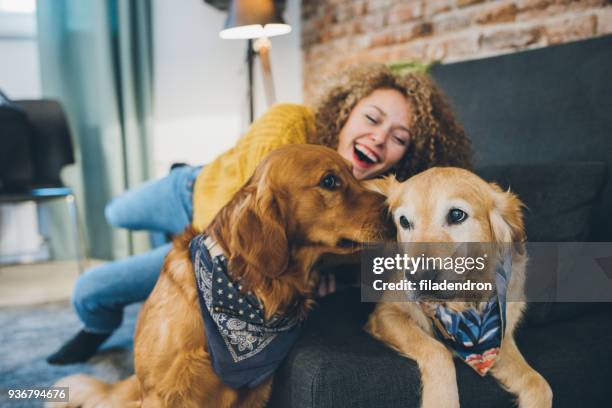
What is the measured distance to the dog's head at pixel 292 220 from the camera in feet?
3.46

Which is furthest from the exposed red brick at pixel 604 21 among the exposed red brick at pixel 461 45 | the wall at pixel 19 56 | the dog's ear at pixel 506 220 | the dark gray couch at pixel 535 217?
the wall at pixel 19 56

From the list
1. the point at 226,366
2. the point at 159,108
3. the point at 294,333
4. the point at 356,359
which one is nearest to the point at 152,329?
the point at 226,366

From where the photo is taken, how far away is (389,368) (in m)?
1.00

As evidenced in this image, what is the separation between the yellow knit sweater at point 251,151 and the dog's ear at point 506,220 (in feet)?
2.16

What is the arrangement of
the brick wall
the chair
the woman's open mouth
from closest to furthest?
the woman's open mouth, the brick wall, the chair

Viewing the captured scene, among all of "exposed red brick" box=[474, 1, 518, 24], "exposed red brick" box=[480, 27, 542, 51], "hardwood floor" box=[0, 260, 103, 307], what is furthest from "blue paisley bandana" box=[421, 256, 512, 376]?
"hardwood floor" box=[0, 260, 103, 307]

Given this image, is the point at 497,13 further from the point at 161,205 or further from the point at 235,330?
the point at 235,330

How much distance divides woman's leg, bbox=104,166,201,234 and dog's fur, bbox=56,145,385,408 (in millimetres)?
870

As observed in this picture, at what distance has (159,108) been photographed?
152 inches

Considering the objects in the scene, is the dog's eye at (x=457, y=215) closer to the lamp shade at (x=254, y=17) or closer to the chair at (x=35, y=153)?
the lamp shade at (x=254, y=17)

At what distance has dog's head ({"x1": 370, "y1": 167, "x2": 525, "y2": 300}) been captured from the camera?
0.98 metres

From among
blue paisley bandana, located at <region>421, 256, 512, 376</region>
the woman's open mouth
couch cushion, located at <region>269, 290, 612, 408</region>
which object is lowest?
couch cushion, located at <region>269, 290, 612, 408</region>

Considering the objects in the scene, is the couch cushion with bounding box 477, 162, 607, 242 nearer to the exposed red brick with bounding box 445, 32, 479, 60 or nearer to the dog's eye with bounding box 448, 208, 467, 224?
the dog's eye with bounding box 448, 208, 467, 224

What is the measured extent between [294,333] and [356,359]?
16 cm
